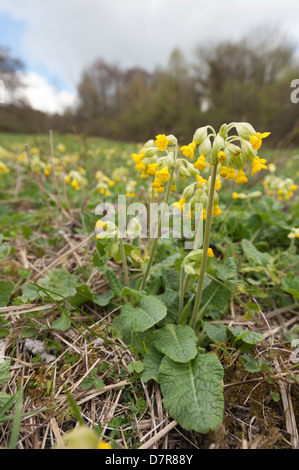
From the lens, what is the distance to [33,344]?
1.78m

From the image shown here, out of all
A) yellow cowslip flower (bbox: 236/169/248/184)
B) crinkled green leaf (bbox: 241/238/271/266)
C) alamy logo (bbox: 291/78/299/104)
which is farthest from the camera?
alamy logo (bbox: 291/78/299/104)

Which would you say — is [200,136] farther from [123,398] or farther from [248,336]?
[123,398]

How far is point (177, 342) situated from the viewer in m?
1.59

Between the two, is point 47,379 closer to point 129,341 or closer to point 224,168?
point 129,341

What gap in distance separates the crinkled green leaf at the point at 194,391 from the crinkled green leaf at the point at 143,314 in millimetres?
232

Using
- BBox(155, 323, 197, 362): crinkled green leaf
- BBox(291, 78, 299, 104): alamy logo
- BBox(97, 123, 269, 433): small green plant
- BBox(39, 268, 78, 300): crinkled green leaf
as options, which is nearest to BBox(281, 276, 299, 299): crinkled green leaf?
BBox(97, 123, 269, 433): small green plant

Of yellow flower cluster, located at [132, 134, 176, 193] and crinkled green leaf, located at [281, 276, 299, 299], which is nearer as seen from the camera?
yellow flower cluster, located at [132, 134, 176, 193]

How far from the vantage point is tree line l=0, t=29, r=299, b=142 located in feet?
17.7

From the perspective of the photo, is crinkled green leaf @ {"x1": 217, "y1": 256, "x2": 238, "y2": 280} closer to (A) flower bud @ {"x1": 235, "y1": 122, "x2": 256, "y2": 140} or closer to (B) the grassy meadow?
(B) the grassy meadow

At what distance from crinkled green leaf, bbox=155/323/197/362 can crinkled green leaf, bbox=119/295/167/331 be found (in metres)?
0.15

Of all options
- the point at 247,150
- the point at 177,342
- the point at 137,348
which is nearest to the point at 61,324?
the point at 137,348

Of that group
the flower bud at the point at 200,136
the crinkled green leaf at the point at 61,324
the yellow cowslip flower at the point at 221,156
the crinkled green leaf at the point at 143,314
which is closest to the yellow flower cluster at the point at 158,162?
the flower bud at the point at 200,136

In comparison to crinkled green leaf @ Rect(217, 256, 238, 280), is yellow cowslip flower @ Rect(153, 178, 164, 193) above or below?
above

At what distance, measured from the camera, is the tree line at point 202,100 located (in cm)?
538
